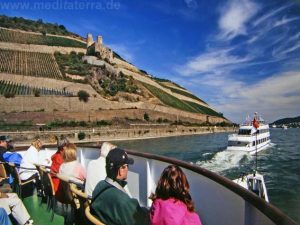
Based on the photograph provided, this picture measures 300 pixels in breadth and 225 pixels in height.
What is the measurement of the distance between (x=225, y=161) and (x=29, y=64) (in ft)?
220

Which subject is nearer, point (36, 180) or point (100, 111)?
point (36, 180)

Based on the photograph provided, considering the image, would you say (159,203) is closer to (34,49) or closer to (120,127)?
(120,127)

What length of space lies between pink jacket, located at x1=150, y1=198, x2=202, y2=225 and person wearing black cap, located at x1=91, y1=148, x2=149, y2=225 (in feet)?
A: 0.59

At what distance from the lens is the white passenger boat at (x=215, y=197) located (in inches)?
93.6

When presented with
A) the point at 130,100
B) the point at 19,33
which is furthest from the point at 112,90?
the point at 19,33

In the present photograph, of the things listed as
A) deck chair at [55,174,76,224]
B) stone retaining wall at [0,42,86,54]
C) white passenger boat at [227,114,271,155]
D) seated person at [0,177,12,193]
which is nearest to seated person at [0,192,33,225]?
deck chair at [55,174,76,224]

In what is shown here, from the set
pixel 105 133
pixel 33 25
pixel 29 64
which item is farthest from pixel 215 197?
pixel 33 25

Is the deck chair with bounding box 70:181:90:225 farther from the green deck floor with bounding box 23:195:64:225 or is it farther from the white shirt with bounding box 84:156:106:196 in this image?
the green deck floor with bounding box 23:195:64:225

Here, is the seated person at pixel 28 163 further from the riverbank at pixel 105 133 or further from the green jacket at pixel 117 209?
the riverbank at pixel 105 133

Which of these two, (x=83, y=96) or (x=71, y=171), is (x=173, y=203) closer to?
(x=71, y=171)

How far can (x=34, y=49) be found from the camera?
9662cm

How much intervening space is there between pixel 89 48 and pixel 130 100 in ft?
98.5

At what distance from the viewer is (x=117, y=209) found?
281 centimetres

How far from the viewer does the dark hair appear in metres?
2.64
